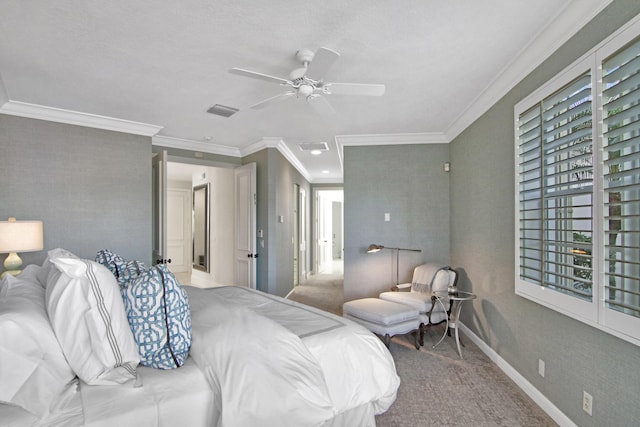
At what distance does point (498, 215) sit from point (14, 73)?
431 centimetres

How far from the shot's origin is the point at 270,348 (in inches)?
63.3

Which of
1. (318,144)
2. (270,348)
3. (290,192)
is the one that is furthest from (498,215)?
(290,192)

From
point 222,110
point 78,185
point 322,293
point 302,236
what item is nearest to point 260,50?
point 222,110

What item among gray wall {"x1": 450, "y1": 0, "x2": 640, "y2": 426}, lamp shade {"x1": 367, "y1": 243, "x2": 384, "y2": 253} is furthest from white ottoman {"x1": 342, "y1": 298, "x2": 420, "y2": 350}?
lamp shade {"x1": 367, "y1": 243, "x2": 384, "y2": 253}

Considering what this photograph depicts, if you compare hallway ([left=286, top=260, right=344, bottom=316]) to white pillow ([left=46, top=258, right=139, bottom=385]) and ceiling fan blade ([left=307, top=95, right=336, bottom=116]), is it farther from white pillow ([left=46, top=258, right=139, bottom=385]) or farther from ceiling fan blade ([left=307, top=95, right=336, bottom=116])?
white pillow ([left=46, top=258, right=139, bottom=385])

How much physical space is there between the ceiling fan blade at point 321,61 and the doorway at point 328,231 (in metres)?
6.70

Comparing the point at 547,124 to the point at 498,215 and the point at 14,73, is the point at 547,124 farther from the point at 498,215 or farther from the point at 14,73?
the point at 14,73

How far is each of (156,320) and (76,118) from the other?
3319 millimetres

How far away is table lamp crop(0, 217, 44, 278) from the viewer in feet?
9.53

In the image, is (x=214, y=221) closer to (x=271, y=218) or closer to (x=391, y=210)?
(x=271, y=218)

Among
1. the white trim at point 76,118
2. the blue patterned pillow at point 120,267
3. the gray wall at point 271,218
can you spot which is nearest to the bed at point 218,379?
the blue patterned pillow at point 120,267

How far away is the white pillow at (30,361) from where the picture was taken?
1188 millimetres

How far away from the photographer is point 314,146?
5289mm

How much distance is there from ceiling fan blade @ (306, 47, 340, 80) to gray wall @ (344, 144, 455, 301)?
2.61 m
